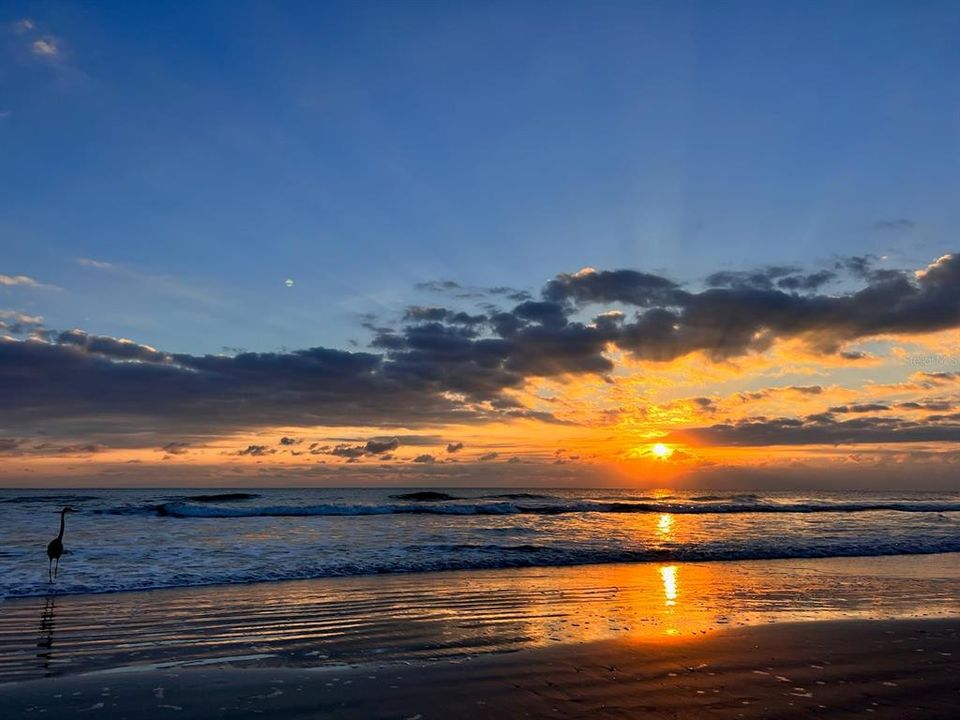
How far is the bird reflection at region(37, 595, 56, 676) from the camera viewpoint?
9297 millimetres

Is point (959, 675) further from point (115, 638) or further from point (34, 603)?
point (34, 603)

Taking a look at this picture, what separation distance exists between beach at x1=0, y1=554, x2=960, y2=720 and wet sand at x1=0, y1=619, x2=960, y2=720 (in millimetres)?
34

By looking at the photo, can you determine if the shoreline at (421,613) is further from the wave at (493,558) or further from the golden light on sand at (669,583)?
the wave at (493,558)

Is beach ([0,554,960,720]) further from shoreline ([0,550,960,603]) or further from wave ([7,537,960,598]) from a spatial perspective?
wave ([7,537,960,598])

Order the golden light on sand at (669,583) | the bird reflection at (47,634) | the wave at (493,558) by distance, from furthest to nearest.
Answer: the wave at (493,558), the golden light on sand at (669,583), the bird reflection at (47,634)

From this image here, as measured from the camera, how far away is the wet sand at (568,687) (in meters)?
6.97

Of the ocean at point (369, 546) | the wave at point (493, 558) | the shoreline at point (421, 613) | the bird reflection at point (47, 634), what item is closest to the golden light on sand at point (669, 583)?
the shoreline at point (421, 613)

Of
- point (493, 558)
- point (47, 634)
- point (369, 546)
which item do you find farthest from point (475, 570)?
point (47, 634)

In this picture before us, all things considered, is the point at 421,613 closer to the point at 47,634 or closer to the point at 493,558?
the point at 47,634

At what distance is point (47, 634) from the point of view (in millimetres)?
11141

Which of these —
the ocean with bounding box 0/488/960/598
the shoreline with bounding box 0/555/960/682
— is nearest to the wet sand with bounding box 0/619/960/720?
the shoreline with bounding box 0/555/960/682

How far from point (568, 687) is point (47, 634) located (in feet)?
28.4

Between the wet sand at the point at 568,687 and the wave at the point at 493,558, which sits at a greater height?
the wet sand at the point at 568,687

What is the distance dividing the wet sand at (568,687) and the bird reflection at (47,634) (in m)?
1.20
